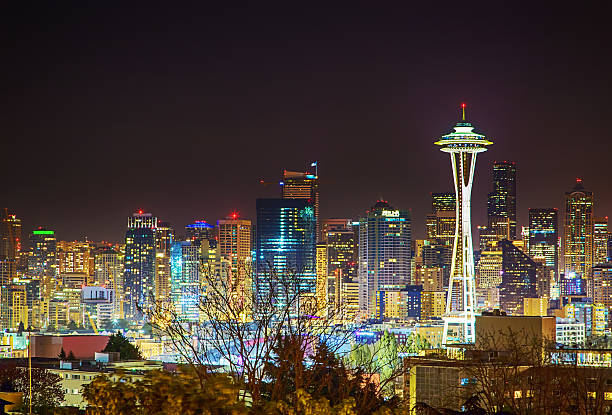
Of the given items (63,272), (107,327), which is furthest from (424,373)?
(63,272)

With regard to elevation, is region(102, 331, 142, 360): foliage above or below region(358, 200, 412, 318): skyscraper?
below

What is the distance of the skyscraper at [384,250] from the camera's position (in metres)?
116

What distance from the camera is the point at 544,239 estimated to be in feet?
395

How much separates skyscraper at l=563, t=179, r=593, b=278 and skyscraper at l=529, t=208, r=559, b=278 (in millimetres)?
1343

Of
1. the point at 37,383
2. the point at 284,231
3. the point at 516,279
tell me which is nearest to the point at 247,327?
the point at 37,383

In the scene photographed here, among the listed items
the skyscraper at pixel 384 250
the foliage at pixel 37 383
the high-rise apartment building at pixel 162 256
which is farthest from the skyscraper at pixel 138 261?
the foliage at pixel 37 383

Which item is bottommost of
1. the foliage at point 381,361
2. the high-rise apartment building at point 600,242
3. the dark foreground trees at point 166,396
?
the foliage at point 381,361

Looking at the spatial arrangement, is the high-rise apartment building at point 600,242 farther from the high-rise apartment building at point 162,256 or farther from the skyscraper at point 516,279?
the high-rise apartment building at point 162,256

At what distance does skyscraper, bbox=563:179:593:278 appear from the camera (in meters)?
120

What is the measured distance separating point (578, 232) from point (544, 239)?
3.81 m

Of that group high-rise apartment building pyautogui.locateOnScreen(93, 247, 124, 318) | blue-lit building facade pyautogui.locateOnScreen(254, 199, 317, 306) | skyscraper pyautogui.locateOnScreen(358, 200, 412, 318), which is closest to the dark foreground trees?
blue-lit building facade pyautogui.locateOnScreen(254, 199, 317, 306)

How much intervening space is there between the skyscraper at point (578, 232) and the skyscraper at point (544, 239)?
1.34 metres

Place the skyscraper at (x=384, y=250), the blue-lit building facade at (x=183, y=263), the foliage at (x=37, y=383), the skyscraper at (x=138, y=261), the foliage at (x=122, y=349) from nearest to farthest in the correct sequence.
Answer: the foliage at (x=37, y=383) → the foliage at (x=122, y=349) → the blue-lit building facade at (x=183, y=263) → the skyscraper at (x=384, y=250) → the skyscraper at (x=138, y=261)

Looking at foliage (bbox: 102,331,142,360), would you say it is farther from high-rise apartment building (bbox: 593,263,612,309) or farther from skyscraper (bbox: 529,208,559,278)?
skyscraper (bbox: 529,208,559,278)
